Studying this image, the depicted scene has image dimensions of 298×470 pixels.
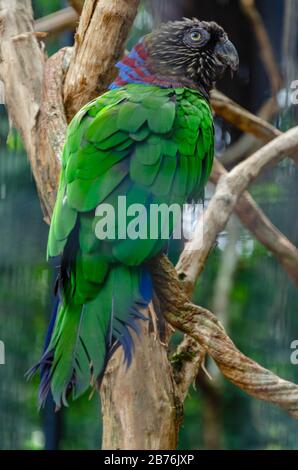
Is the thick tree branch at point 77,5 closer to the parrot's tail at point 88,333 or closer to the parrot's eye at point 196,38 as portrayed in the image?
the parrot's eye at point 196,38

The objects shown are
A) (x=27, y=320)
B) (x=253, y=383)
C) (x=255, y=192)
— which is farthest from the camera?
(x=255, y=192)

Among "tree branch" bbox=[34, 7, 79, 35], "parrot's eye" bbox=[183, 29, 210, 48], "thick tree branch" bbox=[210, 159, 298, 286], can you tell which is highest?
"tree branch" bbox=[34, 7, 79, 35]

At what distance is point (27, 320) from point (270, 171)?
1.38ft

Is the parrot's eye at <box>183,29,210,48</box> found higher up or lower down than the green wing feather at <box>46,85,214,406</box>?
higher up

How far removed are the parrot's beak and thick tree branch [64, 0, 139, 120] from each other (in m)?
0.13

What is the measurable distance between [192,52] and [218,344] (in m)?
0.41

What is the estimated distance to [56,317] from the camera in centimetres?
78

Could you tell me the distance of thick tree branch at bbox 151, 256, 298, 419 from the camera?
770 mm

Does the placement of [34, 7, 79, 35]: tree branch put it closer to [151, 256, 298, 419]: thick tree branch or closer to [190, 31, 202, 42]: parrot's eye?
[190, 31, 202, 42]: parrot's eye

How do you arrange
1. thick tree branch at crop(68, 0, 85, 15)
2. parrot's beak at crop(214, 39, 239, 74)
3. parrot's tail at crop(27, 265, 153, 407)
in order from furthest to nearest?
thick tree branch at crop(68, 0, 85, 15) < parrot's beak at crop(214, 39, 239, 74) < parrot's tail at crop(27, 265, 153, 407)

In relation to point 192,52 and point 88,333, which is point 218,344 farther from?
point 192,52

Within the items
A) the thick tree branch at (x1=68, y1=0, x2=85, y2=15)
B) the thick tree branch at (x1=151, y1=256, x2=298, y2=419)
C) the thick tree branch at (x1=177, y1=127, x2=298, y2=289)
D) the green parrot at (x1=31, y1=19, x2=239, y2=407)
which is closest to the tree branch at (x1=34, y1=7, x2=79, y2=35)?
the thick tree branch at (x1=68, y1=0, x2=85, y2=15)
